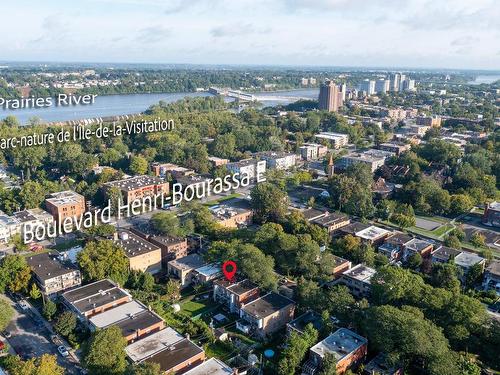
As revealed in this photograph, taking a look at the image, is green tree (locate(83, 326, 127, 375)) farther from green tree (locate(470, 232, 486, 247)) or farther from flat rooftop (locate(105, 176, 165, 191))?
green tree (locate(470, 232, 486, 247))

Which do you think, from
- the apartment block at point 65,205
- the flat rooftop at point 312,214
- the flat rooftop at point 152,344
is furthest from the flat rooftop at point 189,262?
the apartment block at point 65,205

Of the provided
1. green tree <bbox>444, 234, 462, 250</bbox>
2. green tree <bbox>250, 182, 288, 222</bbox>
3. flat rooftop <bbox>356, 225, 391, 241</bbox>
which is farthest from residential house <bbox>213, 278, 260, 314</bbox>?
green tree <bbox>444, 234, 462, 250</bbox>

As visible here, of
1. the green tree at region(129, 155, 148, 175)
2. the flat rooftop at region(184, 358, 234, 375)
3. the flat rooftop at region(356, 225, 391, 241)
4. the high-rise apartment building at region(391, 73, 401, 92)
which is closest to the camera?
the flat rooftop at region(184, 358, 234, 375)

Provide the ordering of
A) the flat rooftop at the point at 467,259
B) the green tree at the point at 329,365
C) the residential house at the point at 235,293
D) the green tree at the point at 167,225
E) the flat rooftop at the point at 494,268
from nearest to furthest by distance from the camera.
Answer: the green tree at the point at 329,365, the residential house at the point at 235,293, the flat rooftop at the point at 494,268, the flat rooftop at the point at 467,259, the green tree at the point at 167,225

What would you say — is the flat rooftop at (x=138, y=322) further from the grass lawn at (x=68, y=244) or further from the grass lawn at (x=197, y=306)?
the grass lawn at (x=68, y=244)

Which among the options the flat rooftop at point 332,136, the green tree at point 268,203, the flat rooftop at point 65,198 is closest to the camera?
the green tree at point 268,203

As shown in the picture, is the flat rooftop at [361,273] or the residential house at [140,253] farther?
the residential house at [140,253]

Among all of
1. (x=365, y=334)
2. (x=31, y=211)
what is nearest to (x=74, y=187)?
(x=31, y=211)

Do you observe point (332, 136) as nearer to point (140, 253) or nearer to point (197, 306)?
point (140, 253)
